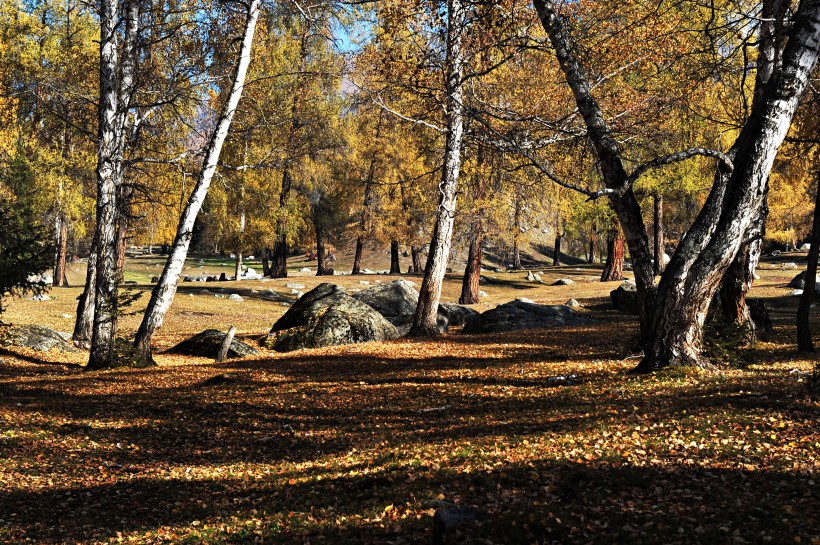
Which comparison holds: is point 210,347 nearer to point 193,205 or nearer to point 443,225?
point 193,205

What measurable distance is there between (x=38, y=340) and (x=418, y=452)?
12.2 meters

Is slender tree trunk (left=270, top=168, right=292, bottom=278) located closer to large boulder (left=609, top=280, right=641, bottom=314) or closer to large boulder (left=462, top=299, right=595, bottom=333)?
large boulder (left=609, top=280, right=641, bottom=314)

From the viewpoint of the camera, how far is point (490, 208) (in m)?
30.0

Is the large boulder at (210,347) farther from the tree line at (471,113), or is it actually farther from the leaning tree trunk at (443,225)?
the leaning tree trunk at (443,225)

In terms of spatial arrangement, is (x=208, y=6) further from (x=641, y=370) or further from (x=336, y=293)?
(x=641, y=370)

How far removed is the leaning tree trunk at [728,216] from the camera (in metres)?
8.73

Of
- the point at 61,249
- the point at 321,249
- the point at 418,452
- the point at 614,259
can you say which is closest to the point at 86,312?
the point at 418,452

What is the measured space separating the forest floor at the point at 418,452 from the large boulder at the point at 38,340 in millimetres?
2263

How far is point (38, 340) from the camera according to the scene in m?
15.8

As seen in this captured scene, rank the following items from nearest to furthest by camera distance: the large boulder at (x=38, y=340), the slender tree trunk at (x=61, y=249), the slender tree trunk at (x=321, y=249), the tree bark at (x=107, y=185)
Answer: the tree bark at (x=107, y=185)
the large boulder at (x=38, y=340)
the slender tree trunk at (x=61, y=249)
the slender tree trunk at (x=321, y=249)

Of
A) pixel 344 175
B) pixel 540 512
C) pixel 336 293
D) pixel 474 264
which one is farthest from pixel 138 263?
pixel 540 512

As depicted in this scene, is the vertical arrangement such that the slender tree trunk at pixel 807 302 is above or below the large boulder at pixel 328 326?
above

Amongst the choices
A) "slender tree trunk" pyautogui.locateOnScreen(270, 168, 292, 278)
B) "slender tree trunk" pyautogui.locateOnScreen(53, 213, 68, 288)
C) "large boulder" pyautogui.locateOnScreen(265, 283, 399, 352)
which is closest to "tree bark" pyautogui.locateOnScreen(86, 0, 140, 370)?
"large boulder" pyautogui.locateOnScreen(265, 283, 399, 352)

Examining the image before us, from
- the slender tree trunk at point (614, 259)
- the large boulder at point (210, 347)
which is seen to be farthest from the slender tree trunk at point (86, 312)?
the slender tree trunk at point (614, 259)
